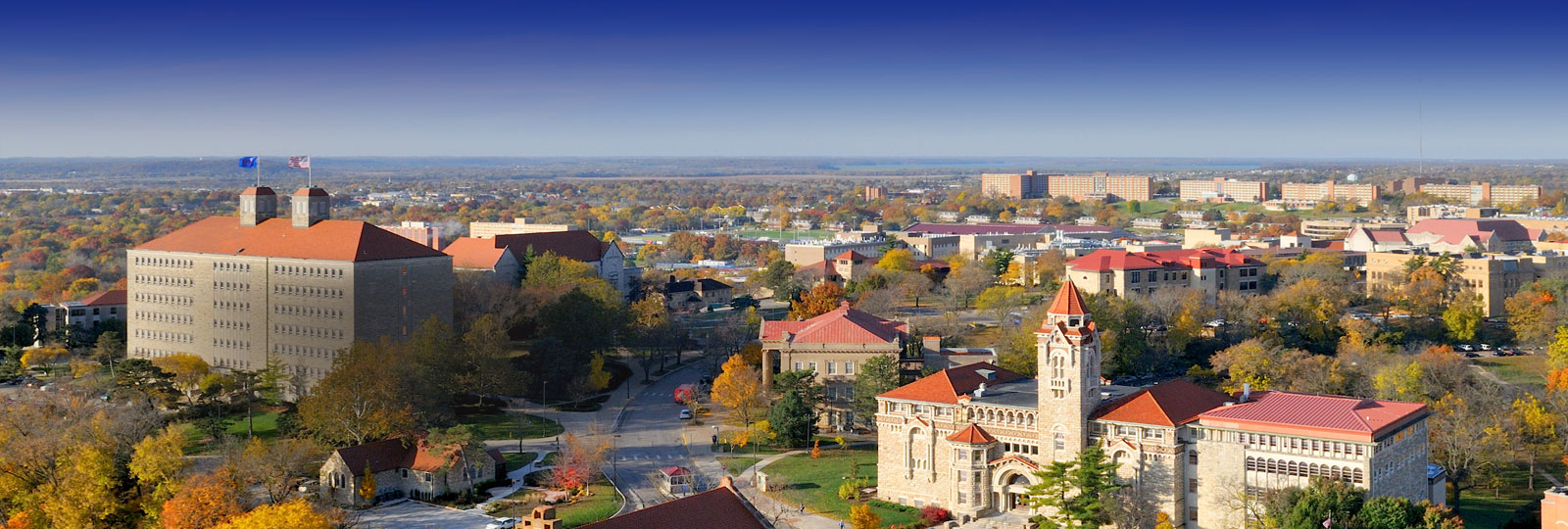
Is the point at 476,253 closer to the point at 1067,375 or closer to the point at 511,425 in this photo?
the point at 511,425

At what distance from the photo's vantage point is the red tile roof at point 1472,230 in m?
147


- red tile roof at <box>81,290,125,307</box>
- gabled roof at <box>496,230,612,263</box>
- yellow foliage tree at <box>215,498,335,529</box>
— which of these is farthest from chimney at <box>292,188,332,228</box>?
yellow foliage tree at <box>215,498,335,529</box>

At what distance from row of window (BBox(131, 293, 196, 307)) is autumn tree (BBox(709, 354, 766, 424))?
33642mm

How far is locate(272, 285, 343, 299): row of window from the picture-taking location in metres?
86.2

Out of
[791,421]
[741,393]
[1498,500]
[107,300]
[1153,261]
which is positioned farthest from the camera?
[1153,261]

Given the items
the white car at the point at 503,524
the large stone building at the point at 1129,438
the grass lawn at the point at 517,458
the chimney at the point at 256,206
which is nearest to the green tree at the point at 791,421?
the large stone building at the point at 1129,438

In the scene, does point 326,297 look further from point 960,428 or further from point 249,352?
point 960,428

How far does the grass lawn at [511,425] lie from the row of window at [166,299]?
23.2 metres

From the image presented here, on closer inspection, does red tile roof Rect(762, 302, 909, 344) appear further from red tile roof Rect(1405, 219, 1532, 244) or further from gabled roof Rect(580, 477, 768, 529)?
red tile roof Rect(1405, 219, 1532, 244)

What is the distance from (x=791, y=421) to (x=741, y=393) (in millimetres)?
5721

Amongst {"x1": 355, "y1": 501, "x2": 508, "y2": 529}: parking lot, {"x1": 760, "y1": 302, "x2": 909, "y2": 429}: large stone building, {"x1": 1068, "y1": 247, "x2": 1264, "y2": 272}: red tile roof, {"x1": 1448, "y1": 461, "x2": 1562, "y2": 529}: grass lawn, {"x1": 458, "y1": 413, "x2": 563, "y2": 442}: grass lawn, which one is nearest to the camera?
{"x1": 355, "y1": 501, "x2": 508, "y2": 529}: parking lot

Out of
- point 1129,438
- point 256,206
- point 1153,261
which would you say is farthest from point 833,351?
point 1153,261

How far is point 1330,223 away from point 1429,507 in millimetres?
147890

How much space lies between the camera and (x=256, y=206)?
309 ft
